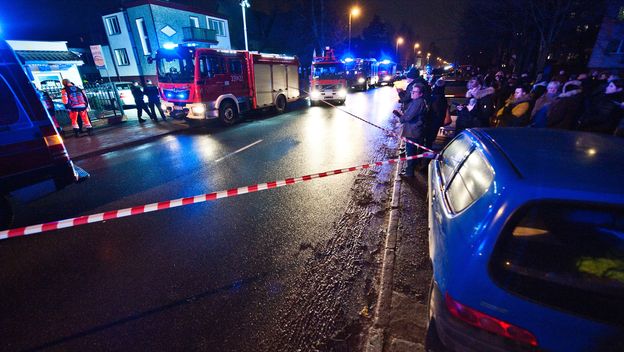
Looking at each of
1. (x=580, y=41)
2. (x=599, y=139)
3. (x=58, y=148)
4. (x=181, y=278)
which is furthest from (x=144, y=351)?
(x=580, y=41)

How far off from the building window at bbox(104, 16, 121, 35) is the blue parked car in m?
38.3

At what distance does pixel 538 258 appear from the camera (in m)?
1.59

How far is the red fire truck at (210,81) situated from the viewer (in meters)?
10.6

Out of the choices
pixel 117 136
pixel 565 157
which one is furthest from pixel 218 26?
pixel 565 157

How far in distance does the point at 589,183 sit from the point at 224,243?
11.8 feet

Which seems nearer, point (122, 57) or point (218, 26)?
point (122, 57)

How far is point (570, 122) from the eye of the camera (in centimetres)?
505

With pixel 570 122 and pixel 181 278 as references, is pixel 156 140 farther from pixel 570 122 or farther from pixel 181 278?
pixel 570 122

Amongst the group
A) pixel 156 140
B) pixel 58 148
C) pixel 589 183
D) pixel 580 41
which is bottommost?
pixel 156 140

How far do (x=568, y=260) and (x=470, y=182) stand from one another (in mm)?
716

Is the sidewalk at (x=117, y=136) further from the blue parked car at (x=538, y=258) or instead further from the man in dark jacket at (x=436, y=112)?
the blue parked car at (x=538, y=258)

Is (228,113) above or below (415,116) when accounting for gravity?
below

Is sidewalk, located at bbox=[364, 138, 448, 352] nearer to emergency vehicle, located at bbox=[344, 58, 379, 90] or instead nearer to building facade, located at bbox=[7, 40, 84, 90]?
emergency vehicle, located at bbox=[344, 58, 379, 90]

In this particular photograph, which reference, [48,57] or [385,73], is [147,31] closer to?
[48,57]
